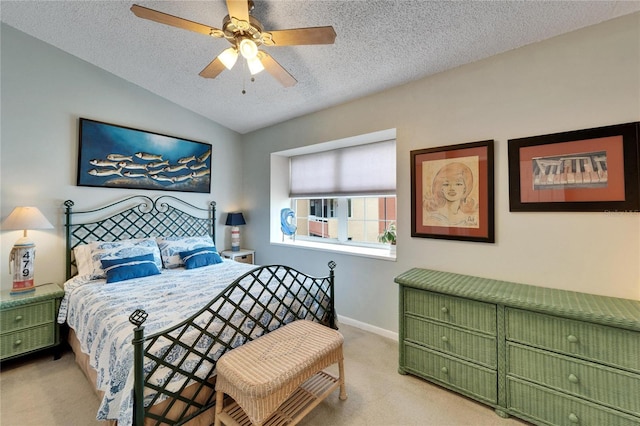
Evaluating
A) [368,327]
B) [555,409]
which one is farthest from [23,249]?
[555,409]

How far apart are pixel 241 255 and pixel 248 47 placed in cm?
301

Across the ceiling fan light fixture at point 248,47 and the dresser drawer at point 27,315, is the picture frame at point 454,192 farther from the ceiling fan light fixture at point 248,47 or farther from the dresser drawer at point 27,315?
the dresser drawer at point 27,315

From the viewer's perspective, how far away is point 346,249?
3.42m

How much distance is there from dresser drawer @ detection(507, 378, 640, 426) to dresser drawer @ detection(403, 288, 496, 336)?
37 centimetres

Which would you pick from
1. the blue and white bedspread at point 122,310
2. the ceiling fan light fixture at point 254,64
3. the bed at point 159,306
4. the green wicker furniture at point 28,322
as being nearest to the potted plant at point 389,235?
the bed at point 159,306

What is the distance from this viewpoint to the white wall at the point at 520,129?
1.79 metres

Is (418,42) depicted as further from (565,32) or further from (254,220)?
(254,220)

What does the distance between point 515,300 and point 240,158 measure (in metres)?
4.06

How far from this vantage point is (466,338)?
1964mm

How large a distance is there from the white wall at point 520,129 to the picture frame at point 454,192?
68 mm

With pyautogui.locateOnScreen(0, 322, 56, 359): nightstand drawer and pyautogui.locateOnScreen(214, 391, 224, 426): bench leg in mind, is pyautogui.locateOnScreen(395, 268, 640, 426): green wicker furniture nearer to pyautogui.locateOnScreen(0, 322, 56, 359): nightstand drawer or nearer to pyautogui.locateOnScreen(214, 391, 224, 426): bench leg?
pyautogui.locateOnScreen(214, 391, 224, 426): bench leg

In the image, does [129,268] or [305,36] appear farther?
[129,268]

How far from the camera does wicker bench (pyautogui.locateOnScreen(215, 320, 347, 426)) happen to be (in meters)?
1.39

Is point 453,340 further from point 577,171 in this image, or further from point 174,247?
point 174,247
